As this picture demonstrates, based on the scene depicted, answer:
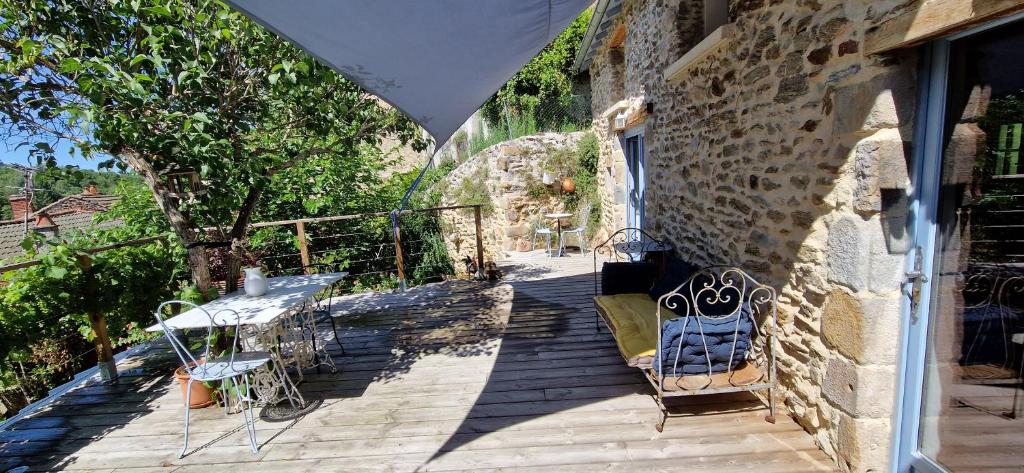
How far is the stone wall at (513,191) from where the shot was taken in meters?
7.88

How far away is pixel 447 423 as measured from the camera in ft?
8.70

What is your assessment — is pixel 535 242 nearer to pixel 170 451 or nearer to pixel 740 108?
pixel 740 108

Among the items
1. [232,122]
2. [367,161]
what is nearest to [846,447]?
[232,122]

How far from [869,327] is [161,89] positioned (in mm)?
3773

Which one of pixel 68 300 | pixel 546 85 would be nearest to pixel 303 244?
pixel 68 300

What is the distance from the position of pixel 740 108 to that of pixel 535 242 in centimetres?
539

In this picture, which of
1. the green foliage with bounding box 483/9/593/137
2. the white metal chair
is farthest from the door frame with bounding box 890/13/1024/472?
the green foliage with bounding box 483/9/593/137

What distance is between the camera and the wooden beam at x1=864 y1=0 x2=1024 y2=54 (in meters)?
1.35

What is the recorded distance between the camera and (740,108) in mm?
2721

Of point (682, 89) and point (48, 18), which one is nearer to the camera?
point (48, 18)

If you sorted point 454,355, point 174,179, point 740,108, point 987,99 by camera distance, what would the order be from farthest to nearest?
point 454,355 → point 174,179 → point 740,108 → point 987,99

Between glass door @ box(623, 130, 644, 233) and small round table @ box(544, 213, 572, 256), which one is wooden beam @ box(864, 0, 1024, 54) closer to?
glass door @ box(623, 130, 644, 233)

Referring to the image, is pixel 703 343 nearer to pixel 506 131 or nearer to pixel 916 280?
pixel 916 280

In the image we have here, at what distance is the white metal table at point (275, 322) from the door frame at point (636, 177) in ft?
11.8
